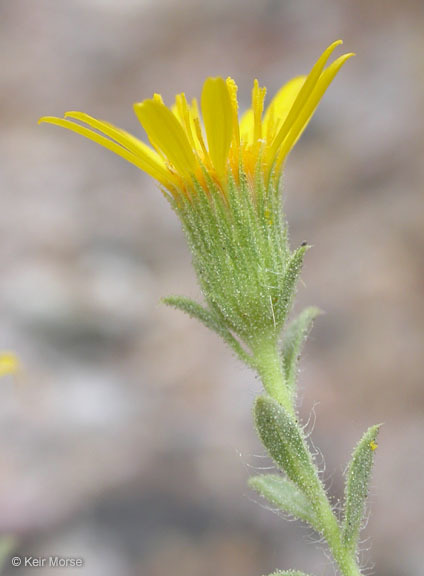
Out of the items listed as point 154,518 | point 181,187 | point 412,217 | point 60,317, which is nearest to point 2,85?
point 60,317

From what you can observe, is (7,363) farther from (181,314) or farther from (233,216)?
(181,314)

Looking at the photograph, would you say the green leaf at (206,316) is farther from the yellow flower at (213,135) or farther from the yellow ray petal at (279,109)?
the yellow ray petal at (279,109)

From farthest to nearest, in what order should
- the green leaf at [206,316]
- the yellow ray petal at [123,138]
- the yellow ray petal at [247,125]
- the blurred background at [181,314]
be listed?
1. the blurred background at [181,314]
2. the yellow ray petal at [247,125]
3. the green leaf at [206,316]
4. the yellow ray petal at [123,138]

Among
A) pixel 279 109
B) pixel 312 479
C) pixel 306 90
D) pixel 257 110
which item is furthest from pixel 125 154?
pixel 312 479

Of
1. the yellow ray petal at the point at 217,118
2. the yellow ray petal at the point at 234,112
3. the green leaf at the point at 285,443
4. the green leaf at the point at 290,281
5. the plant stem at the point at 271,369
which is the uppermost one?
the yellow ray petal at the point at 234,112

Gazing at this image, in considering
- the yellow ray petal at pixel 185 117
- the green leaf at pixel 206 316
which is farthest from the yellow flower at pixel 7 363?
the yellow ray petal at pixel 185 117

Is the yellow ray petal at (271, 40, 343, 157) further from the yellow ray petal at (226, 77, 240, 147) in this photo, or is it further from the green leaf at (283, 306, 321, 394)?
the green leaf at (283, 306, 321, 394)

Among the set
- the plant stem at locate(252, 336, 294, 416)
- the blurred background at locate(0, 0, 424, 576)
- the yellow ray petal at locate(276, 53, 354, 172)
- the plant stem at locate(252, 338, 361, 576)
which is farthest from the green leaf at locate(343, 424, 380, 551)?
the blurred background at locate(0, 0, 424, 576)
